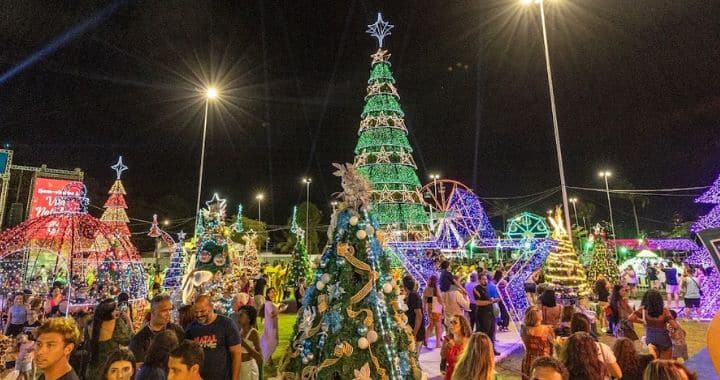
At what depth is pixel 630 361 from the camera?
4.08 meters

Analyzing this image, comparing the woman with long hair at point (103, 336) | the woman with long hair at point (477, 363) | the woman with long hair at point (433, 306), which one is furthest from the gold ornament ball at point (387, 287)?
the woman with long hair at point (433, 306)

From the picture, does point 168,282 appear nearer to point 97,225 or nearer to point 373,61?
point 97,225

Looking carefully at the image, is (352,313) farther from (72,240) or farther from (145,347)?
(72,240)

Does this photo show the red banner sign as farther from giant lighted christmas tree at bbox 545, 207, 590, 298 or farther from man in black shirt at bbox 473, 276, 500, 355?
giant lighted christmas tree at bbox 545, 207, 590, 298

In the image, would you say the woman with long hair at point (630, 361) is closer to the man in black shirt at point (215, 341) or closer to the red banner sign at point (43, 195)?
the man in black shirt at point (215, 341)

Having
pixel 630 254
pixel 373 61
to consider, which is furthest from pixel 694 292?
pixel 630 254

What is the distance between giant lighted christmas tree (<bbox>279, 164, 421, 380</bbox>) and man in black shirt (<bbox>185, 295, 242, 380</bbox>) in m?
1.23

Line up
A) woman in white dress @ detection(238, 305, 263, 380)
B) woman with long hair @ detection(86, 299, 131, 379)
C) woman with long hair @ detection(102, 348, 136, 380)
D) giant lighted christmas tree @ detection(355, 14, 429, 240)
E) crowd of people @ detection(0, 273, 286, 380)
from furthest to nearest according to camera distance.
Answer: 1. giant lighted christmas tree @ detection(355, 14, 429, 240)
2. woman in white dress @ detection(238, 305, 263, 380)
3. woman with long hair @ detection(86, 299, 131, 379)
4. woman with long hair @ detection(102, 348, 136, 380)
5. crowd of people @ detection(0, 273, 286, 380)

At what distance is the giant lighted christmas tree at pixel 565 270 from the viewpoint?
446 inches

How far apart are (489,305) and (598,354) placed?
474 cm

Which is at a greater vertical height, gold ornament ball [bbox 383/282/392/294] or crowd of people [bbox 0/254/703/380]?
gold ornament ball [bbox 383/282/392/294]

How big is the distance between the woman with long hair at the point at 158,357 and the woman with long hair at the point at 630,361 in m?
4.45

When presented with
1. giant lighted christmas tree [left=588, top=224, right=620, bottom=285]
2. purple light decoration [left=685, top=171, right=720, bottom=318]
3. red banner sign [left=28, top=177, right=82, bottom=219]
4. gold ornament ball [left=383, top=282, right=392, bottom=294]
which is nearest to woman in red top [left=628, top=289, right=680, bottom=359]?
gold ornament ball [left=383, top=282, right=392, bottom=294]

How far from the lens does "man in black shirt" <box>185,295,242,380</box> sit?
13.9ft
